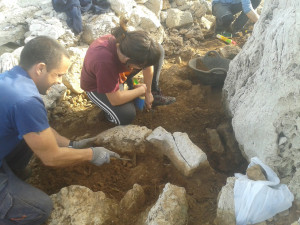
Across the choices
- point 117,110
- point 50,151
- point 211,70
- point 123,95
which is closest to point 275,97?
point 211,70

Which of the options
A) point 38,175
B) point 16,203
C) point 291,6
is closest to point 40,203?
point 16,203

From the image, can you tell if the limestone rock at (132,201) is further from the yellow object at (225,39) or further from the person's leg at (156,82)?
the yellow object at (225,39)

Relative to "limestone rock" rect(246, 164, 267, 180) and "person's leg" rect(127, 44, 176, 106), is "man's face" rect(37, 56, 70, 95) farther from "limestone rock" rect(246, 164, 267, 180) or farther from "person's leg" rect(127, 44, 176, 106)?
"limestone rock" rect(246, 164, 267, 180)

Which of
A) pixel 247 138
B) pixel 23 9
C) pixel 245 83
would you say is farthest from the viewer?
pixel 23 9

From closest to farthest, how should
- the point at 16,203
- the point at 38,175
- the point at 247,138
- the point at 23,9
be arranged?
the point at 16,203 → the point at 247,138 → the point at 38,175 → the point at 23,9

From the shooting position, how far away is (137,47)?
2.14 metres

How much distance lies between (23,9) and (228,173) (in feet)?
12.4

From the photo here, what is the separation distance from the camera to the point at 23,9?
3873 mm

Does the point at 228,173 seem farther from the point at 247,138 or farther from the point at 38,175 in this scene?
the point at 38,175

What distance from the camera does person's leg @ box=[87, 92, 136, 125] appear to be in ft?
9.04

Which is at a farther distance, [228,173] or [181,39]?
[181,39]

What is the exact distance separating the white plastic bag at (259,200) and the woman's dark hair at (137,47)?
1.27 meters

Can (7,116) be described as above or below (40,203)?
above

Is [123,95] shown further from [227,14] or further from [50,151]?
[227,14]
